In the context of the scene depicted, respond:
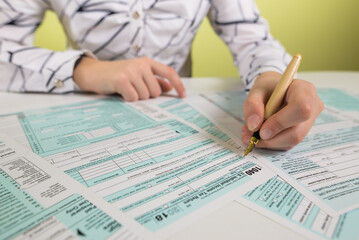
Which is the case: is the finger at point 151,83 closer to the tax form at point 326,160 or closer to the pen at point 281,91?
the tax form at point 326,160

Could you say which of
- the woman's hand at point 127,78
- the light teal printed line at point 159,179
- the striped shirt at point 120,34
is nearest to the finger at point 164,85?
the woman's hand at point 127,78

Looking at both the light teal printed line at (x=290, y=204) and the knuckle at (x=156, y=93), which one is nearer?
the light teal printed line at (x=290, y=204)

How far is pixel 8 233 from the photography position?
21 cm

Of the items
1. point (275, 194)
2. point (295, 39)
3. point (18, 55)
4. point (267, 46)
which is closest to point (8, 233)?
point (275, 194)

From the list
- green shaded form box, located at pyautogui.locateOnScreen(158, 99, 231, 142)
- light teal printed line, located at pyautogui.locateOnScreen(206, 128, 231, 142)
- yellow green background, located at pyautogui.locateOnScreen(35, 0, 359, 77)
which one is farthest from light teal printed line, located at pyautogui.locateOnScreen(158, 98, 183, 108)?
yellow green background, located at pyautogui.locateOnScreen(35, 0, 359, 77)

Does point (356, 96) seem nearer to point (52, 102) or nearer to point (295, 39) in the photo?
point (52, 102)

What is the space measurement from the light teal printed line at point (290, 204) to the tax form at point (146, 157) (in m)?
0.01

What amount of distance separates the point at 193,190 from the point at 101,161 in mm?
105

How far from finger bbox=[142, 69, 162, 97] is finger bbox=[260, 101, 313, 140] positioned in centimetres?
23

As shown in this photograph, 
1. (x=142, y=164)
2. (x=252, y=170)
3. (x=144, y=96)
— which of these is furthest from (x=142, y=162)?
(x=144, y=96)

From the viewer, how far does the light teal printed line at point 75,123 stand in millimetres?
347

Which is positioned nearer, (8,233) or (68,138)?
(8,233)

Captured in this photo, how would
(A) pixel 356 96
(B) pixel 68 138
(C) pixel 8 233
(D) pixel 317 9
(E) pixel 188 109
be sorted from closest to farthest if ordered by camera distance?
(C) pixel 8 233 → (B) pixel 68 138 → (E) pixel 188 109 → (A) pixel 356 96 → (D) pixel 317 9

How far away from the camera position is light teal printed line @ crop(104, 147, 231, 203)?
10.0 inches
